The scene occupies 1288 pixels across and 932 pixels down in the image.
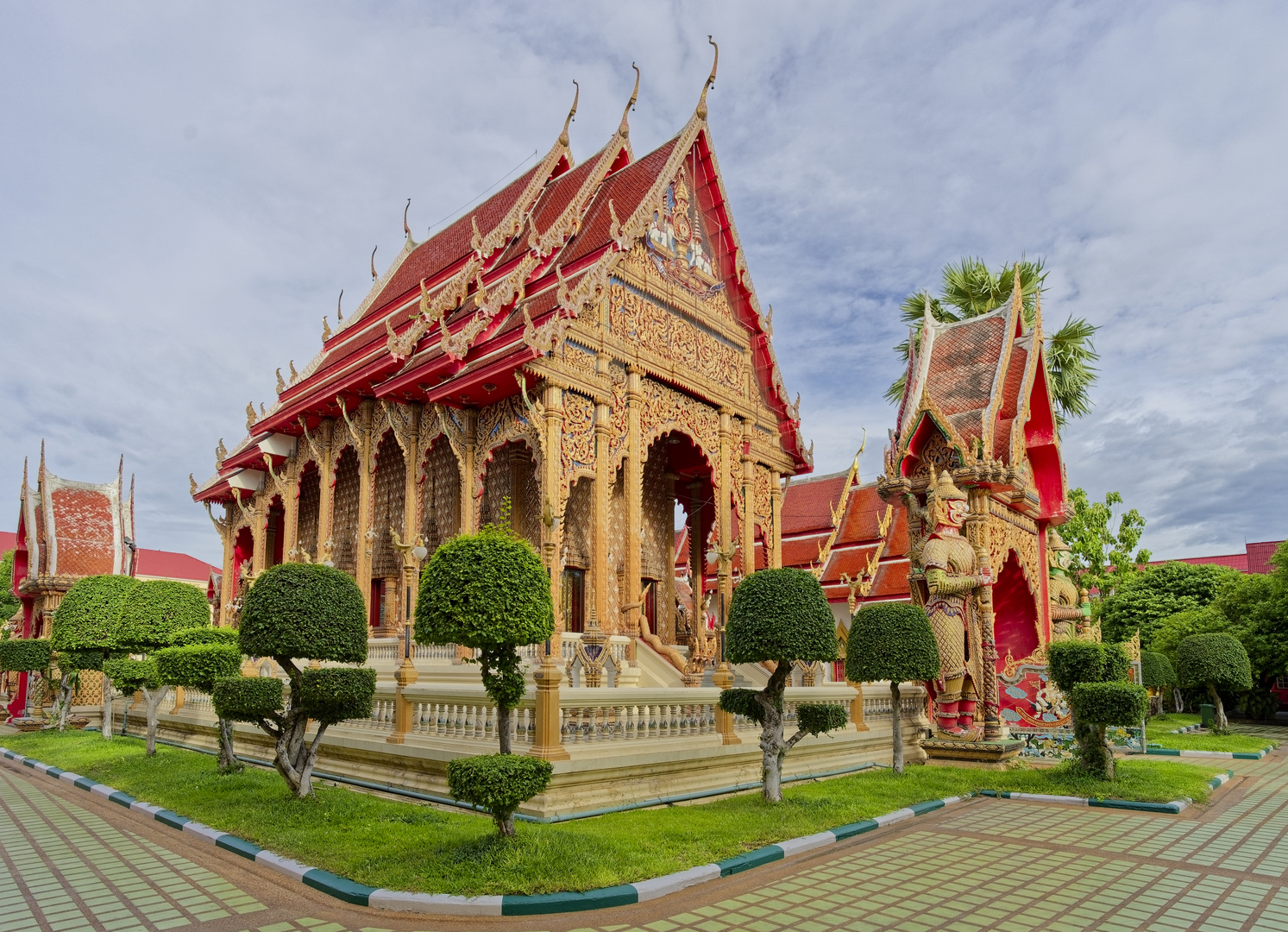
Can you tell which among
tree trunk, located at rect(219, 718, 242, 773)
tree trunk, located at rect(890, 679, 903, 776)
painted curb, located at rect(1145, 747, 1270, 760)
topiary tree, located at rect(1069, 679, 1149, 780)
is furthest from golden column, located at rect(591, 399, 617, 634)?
painted curb, located at rect(1145, 747, 1270, 760)

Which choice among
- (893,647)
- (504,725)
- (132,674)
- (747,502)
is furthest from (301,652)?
(747,502)

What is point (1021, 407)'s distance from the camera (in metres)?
12.9

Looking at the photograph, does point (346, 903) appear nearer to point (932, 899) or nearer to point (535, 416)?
point (932, 899)

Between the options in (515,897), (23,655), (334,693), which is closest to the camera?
(515,897)

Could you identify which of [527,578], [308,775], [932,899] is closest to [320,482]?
[308,775]

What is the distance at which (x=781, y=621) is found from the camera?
720 cm

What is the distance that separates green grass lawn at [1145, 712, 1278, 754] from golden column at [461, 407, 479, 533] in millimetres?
11553

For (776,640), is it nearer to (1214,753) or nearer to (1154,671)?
(1214,753)

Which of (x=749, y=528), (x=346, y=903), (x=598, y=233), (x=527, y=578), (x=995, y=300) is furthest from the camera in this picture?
(x=995, y=300)

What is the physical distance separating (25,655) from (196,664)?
1203 centimetres

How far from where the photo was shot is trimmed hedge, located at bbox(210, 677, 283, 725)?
7.36 meters

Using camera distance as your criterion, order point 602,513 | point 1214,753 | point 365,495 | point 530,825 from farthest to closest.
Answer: point 365,495 < point 1214,753 < point 602,513 < point 530,825

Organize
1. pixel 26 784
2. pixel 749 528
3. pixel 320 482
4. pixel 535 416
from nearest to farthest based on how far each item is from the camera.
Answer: pixel 26 784 → pixel 535 416 → pixel 749 528 → pixel 320 482

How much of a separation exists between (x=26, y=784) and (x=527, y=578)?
827cm
